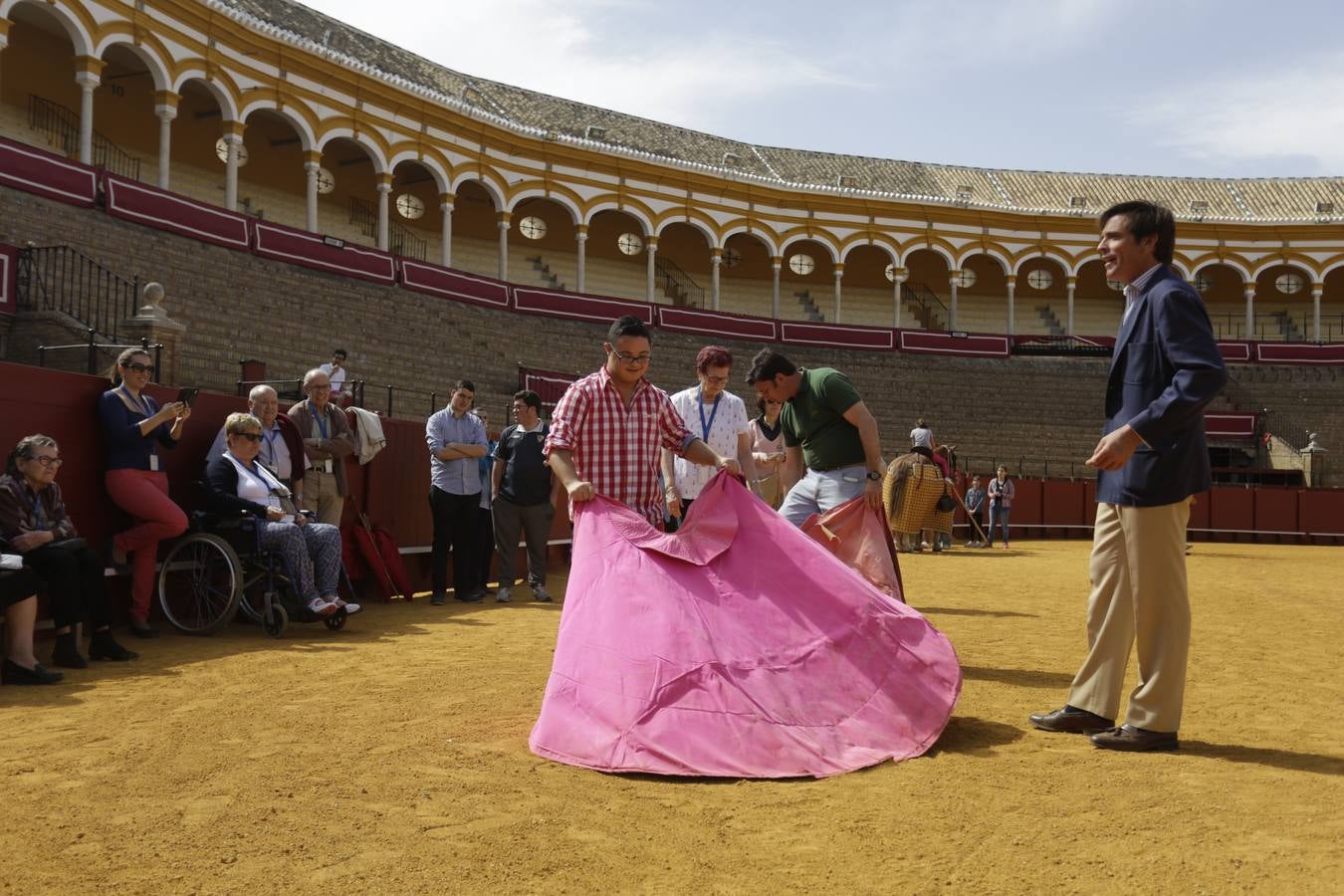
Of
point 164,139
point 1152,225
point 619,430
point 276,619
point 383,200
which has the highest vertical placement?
point 383,200

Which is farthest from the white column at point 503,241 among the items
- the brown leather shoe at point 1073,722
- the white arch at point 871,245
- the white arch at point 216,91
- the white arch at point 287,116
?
the brown leather shoe at point 1073,722

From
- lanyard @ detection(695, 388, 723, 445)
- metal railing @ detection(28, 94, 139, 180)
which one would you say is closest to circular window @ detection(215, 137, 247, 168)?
metal railing @ detection(28, 94, 139, 180)

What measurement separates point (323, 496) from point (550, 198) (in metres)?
22.9

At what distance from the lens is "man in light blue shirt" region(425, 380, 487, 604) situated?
29.1ft

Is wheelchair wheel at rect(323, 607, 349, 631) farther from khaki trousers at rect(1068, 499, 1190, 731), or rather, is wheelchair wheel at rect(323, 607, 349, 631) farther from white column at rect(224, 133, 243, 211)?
Result: white column at rect(224, 133, 243, 211)

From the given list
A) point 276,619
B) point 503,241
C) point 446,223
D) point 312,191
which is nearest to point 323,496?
point 276,619

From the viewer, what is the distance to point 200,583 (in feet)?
22.3

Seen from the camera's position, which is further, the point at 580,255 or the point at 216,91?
the point at 580,255

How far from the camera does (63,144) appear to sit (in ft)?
72.5

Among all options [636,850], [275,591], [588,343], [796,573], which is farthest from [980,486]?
[636,850]

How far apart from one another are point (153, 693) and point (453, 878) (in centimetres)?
283

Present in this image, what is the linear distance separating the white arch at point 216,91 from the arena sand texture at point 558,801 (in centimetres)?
1949

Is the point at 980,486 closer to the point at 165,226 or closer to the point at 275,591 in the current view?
the point at 165,226

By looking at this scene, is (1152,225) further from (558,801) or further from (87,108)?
(87,108)
